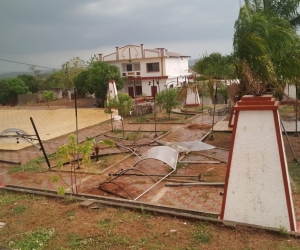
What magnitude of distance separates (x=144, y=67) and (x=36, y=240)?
32017mm

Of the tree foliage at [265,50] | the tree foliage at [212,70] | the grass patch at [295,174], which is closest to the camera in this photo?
the grass patch at [295,174]

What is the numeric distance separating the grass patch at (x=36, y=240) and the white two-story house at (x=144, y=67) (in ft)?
98.7

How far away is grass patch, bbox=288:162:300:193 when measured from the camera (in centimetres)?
732

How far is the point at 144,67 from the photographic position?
35.9 meters

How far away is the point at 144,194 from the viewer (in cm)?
741

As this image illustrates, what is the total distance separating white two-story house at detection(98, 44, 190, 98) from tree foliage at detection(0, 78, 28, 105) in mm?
10201

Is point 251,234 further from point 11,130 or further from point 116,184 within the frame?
point 11,130

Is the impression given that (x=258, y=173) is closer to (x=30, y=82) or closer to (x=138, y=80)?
(x=138, y=80)

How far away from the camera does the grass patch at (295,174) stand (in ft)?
24.0

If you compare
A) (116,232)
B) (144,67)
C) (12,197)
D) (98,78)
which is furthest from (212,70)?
(144,67)

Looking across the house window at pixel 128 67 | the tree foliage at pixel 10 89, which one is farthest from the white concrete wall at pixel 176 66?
the tree foliage at pixel 10 89

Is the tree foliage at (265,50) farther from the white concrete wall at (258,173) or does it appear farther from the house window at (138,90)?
the house window at (138,90)

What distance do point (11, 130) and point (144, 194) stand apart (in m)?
7.21

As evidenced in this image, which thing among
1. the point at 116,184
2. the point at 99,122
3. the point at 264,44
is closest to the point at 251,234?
the point at 116,184
